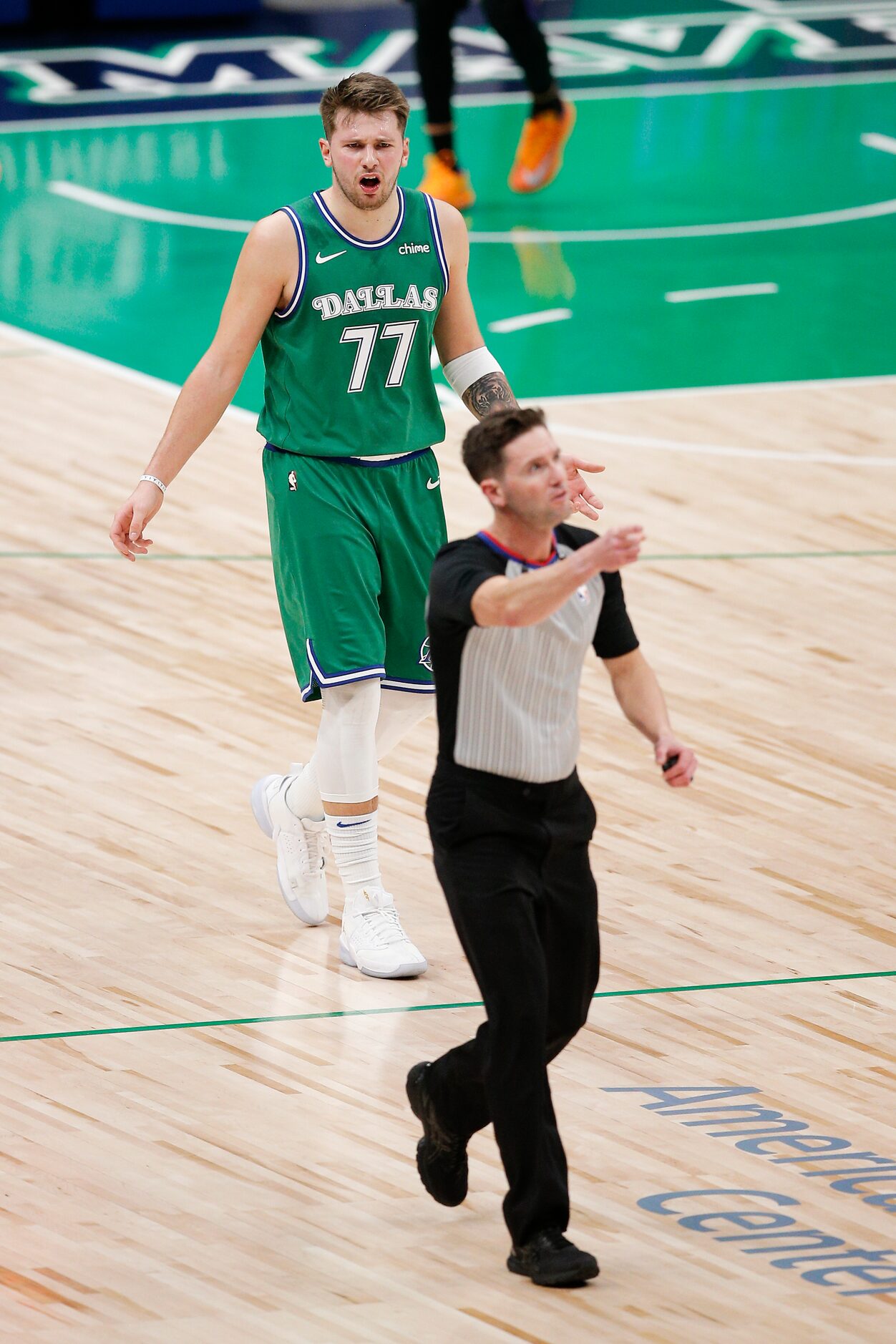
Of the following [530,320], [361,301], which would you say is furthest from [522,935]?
[530,320]

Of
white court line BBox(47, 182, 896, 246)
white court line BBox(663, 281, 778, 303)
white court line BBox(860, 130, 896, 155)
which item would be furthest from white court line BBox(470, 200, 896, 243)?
white court line BBox(860, 130, 896, 155)

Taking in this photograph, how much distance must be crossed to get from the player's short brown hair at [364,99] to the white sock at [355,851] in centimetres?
153

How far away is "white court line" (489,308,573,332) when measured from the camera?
11375 millimetres

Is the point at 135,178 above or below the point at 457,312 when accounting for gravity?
below

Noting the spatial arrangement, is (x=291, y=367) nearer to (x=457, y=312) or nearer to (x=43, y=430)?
(x=457, y=312)

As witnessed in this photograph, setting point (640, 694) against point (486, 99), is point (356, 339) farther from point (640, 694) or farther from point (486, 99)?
point (486, 99)

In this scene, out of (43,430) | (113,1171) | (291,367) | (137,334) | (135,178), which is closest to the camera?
(113,1171)

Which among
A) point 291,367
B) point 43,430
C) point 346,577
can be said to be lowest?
point 43,430

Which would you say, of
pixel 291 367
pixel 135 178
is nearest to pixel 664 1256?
pixel 291 367

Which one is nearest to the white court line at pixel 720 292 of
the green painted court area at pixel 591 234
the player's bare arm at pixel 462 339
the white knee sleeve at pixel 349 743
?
the green painted court area at pixel 591 234

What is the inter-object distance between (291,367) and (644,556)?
3365 millimetres

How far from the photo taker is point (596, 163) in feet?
49.4

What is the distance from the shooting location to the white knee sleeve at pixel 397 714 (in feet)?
17.8

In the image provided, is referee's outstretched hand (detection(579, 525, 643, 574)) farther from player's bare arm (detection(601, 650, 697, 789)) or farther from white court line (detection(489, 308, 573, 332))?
white court line (detection(489, 308, 573, 332))
